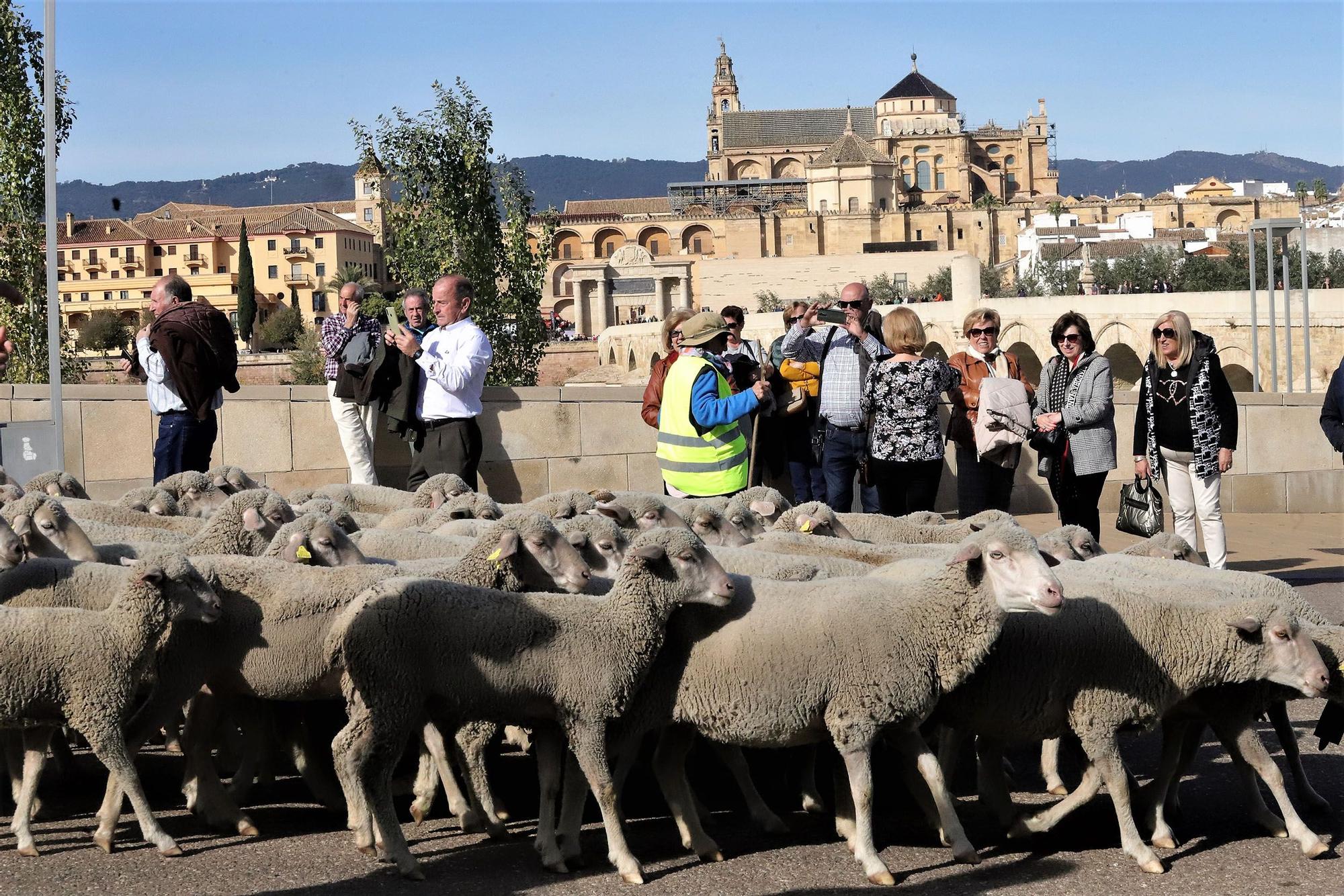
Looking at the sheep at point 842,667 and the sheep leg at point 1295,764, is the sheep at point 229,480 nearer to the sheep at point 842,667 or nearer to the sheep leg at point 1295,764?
the sheep at point 842,667

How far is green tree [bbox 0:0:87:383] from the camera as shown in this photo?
2584cm

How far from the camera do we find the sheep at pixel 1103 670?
589cm

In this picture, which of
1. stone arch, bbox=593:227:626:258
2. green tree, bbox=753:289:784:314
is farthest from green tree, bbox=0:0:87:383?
stone arch, bbox=593:227:626:258

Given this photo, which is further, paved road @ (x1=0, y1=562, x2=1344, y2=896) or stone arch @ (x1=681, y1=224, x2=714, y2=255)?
stone arch @ (x1=681, y1=224, x2=714, y2=255)

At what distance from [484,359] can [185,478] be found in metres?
2.33

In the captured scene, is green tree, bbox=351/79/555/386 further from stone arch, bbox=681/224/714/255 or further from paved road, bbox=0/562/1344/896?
stone arch, bbox=681/224/714/255

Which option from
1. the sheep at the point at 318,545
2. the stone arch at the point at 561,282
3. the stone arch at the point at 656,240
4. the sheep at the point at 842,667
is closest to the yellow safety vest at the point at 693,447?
the sheep at the point at 318,545

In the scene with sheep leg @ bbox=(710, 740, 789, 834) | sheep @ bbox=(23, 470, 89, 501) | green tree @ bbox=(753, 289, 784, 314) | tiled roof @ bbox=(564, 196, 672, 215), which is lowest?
sheep leg @ bbox=(710, 740, 789, 834)

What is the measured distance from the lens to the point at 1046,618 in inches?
235

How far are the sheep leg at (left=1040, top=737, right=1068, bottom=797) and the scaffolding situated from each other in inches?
5480

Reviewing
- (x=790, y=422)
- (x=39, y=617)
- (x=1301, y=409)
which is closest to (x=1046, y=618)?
(x=39, y=617)

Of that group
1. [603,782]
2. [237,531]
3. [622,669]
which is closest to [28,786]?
[237,531]

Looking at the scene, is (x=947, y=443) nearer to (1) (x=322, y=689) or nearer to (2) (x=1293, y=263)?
(1) (x=322, y=689)

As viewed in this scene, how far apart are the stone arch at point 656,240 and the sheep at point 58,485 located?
452 feet
